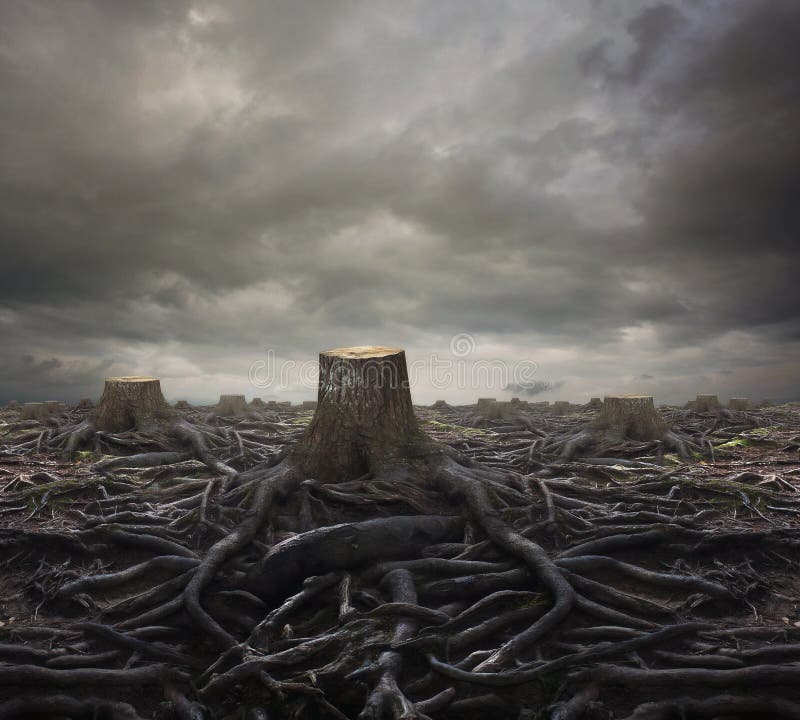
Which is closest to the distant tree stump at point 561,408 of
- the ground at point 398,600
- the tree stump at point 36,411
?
the ground at point 398,600

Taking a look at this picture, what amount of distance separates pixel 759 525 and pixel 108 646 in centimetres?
792

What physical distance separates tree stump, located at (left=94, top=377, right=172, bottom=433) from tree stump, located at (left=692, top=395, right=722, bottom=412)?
17.8 meters

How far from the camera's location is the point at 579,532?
20.3 ft

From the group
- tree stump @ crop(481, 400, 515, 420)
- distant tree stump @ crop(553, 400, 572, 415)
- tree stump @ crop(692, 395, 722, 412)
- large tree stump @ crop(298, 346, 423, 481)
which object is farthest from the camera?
distant tree stump @ crop(553, 400, 572, 415)

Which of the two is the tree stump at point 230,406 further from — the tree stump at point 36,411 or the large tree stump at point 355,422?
the large tree stump at point 355,422

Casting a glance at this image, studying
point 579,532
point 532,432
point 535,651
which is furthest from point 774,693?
point 532,432

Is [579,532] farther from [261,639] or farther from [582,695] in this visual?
[261,639]

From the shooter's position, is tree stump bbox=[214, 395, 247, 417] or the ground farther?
tree stump bbox=[214, 395, 247, 417]

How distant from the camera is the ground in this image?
Answer: 3.77 metres

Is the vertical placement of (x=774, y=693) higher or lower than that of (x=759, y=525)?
lower

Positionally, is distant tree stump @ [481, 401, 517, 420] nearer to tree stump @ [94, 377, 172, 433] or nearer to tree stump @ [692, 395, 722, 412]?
tree stump @ [692, 395, 722, 412]

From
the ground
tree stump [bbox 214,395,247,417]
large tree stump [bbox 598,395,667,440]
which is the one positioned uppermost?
tree stump [bbox 214,395,247,417]

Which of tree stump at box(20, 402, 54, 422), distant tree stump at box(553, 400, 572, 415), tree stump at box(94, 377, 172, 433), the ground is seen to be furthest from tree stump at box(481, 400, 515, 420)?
tree stump at box(20, 402, 54, 422)

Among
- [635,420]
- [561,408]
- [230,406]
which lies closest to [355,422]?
[635,420]
